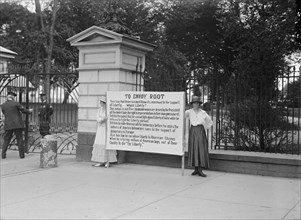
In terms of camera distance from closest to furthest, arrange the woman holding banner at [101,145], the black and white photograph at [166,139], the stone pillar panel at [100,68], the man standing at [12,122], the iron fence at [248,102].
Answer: the black and white photograph at [166,139] < the iron fence at [248,102] < the woman holding banner at [101,145] < the stone pillar panel at [100,68] < the man standing at [12,122]

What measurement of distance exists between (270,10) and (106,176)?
791cm

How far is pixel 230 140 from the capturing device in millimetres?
10555

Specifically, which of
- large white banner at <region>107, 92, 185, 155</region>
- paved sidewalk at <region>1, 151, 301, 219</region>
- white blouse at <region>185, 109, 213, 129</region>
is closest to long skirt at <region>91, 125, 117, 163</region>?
large white banner at <region>107, 92, 185, 155</region>

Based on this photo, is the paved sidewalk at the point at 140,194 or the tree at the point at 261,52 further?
the tree at the point at 261,52

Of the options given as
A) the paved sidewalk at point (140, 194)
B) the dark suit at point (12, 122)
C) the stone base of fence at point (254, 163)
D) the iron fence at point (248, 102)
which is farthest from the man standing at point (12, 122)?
the stone base of fence at point (254, 163)

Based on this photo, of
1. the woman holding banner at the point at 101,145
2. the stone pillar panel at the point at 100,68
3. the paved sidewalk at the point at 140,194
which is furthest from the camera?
the stone pillar panel at the point at 100,68

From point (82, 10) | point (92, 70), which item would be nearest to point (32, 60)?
point (82, 10)

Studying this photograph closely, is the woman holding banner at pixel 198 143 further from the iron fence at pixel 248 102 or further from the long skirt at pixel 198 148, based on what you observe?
the iron fence at pixel 248 102

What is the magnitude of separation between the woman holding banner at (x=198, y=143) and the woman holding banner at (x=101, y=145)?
6.72 feet

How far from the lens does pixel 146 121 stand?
916cm

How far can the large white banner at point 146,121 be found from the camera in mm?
8766

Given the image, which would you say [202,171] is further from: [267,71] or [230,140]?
[267,71]

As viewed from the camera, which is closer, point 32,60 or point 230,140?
point 230,140

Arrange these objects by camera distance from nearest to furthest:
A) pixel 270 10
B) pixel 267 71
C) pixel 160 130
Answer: pixel 160 130
pixel 267 71
pixel 270 10
